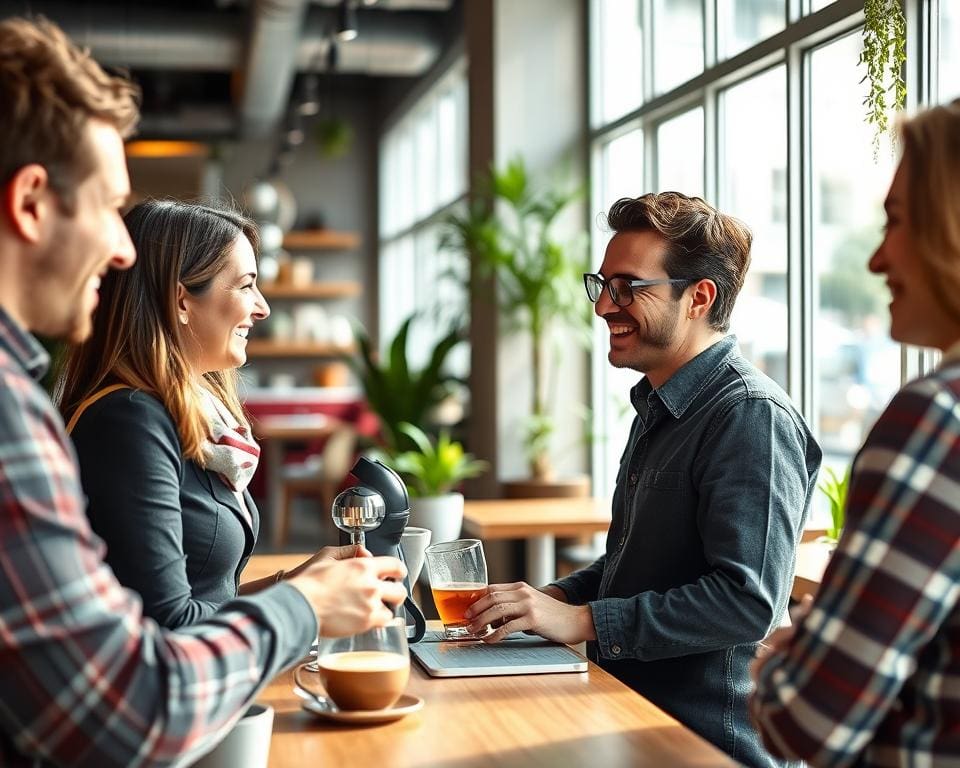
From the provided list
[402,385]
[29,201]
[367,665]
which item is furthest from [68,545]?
[402,385]

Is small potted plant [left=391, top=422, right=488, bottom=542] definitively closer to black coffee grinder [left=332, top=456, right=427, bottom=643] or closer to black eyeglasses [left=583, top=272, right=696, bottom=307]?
black eyeglasses [left=583, top=272, right=696, bottom=307]

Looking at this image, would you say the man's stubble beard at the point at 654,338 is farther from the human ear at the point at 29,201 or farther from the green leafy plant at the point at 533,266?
the green leafy plant at the point at 533,266

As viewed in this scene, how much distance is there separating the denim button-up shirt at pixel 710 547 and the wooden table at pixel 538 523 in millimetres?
2168

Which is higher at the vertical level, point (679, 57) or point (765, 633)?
point (679, 57)

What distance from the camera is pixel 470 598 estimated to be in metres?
1.98

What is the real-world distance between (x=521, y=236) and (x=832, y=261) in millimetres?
1468

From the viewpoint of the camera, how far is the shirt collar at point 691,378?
7.29ft

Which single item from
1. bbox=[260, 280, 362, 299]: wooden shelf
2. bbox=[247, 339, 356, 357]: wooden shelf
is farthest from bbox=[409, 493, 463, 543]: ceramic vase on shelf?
bbox=[260, 280, 362, 299]: wooden shelf

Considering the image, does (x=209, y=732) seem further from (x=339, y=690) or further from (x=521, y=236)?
(x=521, y=236)

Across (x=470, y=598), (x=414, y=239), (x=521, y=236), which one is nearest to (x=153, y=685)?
(x=470, y=598)

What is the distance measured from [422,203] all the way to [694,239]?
806 cm

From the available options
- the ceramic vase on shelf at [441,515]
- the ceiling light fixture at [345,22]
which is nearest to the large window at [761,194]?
the ceramic vase on shelf at [441,515]

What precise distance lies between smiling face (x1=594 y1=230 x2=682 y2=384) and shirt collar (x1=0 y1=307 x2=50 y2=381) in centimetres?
137

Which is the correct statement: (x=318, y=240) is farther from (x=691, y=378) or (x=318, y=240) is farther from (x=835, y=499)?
(x=691, y=378)
